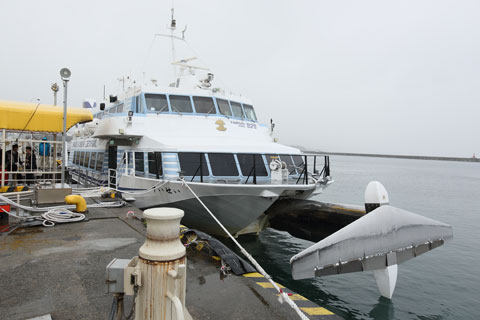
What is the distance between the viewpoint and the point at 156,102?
10508mm

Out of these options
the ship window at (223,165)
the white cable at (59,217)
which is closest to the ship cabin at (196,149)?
the ship window at (223,165)

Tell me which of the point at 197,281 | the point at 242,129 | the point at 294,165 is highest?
the point at 242,129

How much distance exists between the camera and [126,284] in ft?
7.20

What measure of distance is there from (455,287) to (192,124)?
9060 millimetres

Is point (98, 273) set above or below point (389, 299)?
above

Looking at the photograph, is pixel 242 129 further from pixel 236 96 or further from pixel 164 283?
pixel 164 283

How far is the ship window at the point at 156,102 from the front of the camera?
10414 millimetres

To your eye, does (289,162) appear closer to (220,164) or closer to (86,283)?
(220,164)

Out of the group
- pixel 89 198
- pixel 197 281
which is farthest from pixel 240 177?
pixel 89 198

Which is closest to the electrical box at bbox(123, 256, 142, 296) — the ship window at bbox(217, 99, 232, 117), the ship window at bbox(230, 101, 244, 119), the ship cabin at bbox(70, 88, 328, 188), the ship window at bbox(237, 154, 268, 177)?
the ship cabin at bbox(70, 88, 328, 188)

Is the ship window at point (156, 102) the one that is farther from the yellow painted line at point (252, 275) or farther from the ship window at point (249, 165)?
the yellow painted line at point (252, 275)

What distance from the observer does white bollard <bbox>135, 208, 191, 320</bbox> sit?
6.91 feet

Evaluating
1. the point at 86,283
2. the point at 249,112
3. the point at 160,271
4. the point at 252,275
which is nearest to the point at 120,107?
the point at 249,112

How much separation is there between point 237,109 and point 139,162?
4.15 meters
